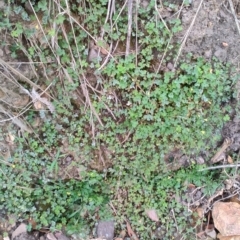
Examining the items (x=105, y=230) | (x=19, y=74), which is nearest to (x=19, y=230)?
(x=105, y=230)

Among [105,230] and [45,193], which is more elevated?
[45,193]

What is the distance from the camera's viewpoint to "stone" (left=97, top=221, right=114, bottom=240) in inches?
140

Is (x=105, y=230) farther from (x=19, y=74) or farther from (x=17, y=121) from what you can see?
(x=19, y=74)

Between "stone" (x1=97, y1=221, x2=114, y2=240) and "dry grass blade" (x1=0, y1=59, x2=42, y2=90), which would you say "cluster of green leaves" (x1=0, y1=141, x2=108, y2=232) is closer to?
"stone" (x1=97, y1=221, x2=114, y2=240)

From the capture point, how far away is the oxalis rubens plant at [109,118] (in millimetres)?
3170

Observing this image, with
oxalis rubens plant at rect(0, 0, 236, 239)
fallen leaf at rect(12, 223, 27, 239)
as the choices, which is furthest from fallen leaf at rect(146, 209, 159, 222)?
fallen leaf at rect(12, 223, 27, 239)

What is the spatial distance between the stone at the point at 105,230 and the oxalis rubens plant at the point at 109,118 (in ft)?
0.23

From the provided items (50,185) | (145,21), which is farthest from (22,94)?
(145,21)

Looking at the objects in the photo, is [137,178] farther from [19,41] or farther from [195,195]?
[19,41]

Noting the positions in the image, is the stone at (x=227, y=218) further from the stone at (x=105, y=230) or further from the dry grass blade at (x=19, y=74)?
the dry grass blade at (x=19, y=74)

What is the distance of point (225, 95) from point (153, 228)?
132cm

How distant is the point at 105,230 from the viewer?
356 centimetres

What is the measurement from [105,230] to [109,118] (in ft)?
3.26

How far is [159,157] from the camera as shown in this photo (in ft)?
11.5
